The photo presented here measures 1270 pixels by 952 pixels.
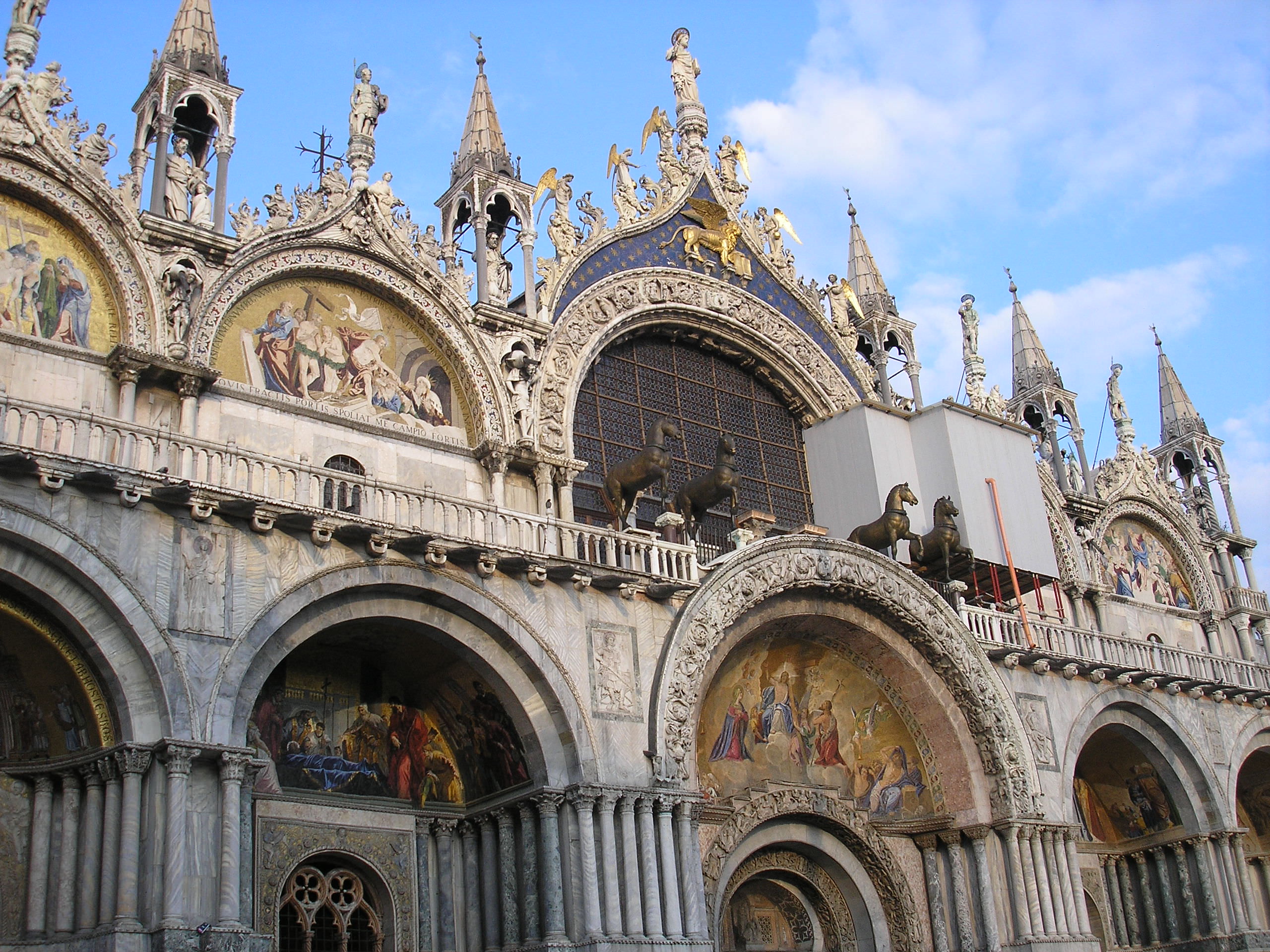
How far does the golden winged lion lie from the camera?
2567 cm

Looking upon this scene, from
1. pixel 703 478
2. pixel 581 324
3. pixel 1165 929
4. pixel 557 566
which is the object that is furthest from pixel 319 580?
pixel 1165 929

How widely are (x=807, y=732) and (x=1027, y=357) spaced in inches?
545

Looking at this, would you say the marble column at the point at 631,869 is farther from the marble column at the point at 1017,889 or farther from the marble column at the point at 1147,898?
the marble column at the point at 1147,898

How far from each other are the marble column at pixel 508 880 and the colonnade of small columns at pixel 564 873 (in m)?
0.01

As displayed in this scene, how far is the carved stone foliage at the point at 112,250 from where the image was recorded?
1805 centimetres

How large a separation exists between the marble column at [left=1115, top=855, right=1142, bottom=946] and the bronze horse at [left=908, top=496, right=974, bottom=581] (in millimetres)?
6866

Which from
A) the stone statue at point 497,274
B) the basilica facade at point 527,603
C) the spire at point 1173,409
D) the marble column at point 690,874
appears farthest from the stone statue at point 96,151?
the spire at point 1173,409

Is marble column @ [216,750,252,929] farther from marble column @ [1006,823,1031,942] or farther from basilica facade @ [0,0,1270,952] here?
marble column @ [1006,823,1031,942]

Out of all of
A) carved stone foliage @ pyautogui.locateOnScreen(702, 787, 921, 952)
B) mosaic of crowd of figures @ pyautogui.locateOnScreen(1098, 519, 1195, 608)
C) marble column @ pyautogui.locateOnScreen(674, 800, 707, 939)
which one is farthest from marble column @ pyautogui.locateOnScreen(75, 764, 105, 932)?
mosaic of crowd of figures @ pyautogui.locateOnScreen(1098, 519, 1195, 608)

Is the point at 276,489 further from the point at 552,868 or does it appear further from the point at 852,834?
the point at 852,834

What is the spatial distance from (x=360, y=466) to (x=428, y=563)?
320 centimetres

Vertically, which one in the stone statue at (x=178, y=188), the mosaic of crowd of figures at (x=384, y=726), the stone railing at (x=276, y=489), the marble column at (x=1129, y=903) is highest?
the stone statue at (x=178, y=188)

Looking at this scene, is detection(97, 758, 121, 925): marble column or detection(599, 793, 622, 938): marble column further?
detection(599, 793, 622, 938): marble column

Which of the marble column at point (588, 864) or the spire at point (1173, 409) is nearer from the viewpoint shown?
the marble column at point (588, 864)
